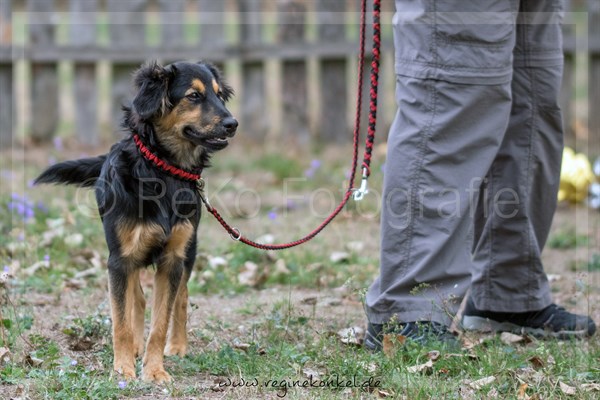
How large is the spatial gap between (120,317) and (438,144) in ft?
4.67

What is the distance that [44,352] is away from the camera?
11.1ft

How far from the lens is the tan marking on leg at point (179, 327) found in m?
3.60

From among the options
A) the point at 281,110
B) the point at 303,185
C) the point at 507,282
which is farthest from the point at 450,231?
the point at 281,110

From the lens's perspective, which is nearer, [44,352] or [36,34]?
[44,352]

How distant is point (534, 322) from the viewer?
4.07 m

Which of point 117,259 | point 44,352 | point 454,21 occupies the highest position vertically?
point 454,21

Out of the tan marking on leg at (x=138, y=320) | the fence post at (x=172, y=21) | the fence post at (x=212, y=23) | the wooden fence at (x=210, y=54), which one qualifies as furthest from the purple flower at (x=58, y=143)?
the tan marking on leg at (x=138, y=320)

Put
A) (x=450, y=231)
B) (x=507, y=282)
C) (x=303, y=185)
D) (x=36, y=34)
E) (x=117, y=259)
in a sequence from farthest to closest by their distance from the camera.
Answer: (x=36, y=34) < (x=303, y=185) < (x=507, y=282) < (x=450, y=231) < (x=117, y=259)

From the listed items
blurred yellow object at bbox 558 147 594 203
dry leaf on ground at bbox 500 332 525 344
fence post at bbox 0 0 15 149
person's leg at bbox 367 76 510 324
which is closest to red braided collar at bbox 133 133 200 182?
person's leg at bbox 367 76 510 324

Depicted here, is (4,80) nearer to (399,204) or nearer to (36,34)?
(36,34)

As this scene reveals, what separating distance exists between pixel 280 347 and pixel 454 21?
148 centimetres

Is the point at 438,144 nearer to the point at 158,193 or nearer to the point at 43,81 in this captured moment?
the point at 158,193

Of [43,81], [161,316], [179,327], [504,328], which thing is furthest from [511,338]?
[43,81]

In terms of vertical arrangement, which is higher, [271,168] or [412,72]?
[412,72]
